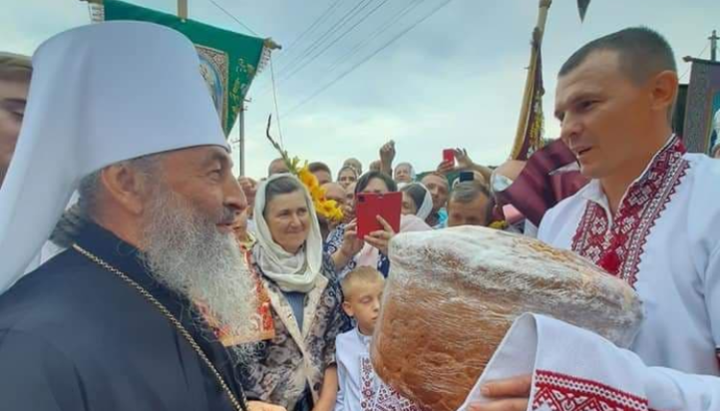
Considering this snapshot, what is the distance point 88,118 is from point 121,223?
281 mm

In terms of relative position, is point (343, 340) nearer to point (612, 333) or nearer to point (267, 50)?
point (612, 333)

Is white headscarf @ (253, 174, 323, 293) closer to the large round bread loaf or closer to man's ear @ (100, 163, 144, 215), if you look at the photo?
man's ear @ (100, 163, 144, 215)

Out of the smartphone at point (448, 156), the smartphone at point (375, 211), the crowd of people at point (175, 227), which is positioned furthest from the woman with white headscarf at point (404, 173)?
the crowd of people at point (175, 227)

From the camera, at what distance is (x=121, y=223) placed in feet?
4.61

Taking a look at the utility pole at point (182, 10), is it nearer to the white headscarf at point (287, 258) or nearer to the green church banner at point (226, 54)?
the green church banner at point (226, 54)

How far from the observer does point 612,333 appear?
106cm

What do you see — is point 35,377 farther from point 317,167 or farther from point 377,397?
Result: point 317,167

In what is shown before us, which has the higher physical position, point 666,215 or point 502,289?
point 666,215

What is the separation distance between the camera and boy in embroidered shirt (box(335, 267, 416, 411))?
2.67m

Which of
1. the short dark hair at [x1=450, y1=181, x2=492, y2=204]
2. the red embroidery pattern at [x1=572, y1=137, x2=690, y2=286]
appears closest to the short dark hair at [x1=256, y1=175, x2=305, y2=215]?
the short dark hair at [x1=450, y1=181, x2=492, y2=204]

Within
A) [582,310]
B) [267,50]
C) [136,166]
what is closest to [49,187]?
[136,166]

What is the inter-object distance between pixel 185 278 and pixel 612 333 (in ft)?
3.59

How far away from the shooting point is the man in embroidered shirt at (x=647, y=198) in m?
1.23

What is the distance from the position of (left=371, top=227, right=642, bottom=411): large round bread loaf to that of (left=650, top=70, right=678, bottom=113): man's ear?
0.58 metres
